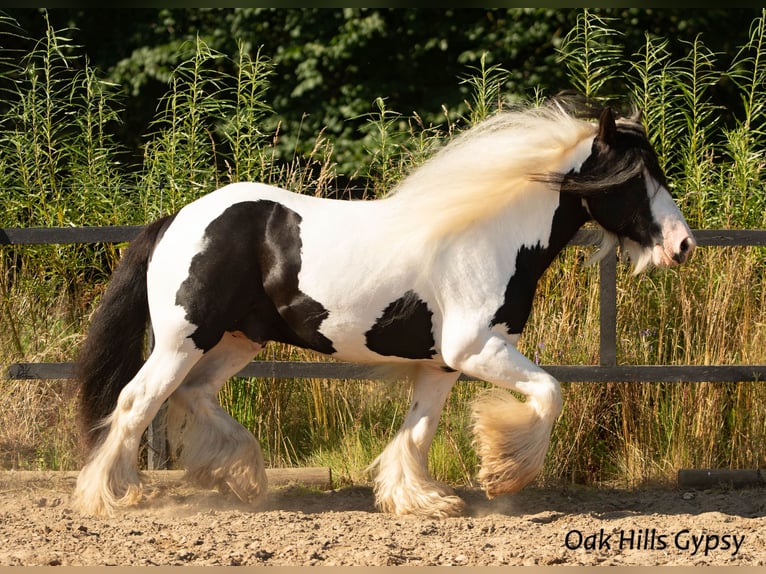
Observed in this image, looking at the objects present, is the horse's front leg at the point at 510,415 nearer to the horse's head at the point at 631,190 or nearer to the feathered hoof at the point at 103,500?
the horse's head at the point at 631,190

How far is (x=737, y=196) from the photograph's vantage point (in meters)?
6.49

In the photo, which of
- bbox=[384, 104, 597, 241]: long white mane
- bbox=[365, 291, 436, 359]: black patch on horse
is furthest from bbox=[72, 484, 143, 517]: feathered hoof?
bbox=[384, 104, 597, 241]: long white mane

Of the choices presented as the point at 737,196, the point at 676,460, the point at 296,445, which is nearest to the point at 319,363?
the point at 296,445

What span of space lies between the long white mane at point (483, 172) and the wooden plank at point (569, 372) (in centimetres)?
110

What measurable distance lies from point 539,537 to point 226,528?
4.57 feet

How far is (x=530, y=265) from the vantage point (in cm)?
467

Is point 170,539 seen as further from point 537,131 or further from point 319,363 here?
point 537,131

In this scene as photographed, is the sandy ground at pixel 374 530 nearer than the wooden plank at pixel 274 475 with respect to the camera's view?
Yes

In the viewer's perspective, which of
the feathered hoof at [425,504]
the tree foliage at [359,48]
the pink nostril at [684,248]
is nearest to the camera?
the pink nostril at [684,248]

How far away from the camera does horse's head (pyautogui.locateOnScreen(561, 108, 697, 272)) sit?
4578mm

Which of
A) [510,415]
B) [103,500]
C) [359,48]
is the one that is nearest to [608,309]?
[510,415]

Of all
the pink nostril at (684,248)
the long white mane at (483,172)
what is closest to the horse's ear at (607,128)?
the long white mane at (483,172)

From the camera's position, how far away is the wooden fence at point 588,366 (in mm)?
5496

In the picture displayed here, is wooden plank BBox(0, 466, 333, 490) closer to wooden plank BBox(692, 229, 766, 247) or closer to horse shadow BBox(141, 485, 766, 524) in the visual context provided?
horse shadow BBox(141, 485, 766, 524)
